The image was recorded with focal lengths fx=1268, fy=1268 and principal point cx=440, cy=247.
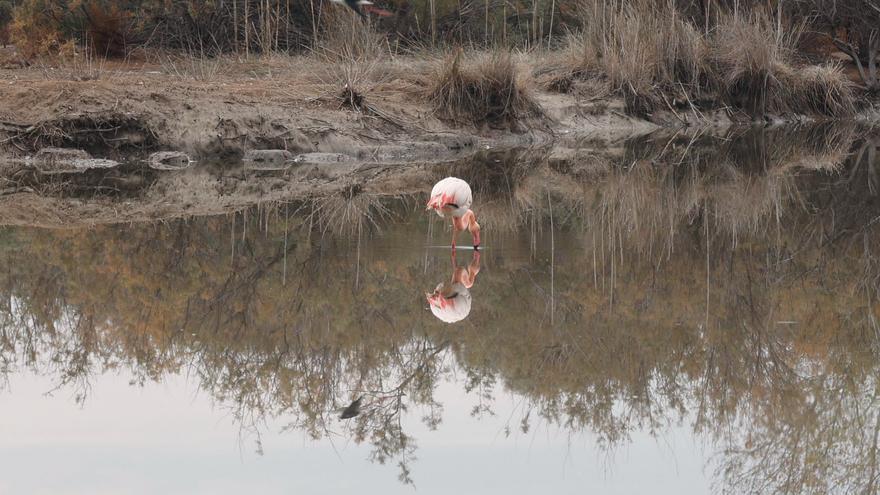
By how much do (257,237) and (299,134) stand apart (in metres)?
5.50

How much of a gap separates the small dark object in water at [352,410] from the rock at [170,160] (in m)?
8.27

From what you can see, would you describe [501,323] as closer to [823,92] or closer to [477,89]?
[477,89]

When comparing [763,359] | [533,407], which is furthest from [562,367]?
[763,359]

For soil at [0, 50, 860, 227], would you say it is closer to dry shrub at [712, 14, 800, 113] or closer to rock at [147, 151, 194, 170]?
rock at [147, 151, 194, 170]

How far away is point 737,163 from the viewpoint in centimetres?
1355

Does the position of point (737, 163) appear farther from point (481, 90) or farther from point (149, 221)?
point (149, 221)

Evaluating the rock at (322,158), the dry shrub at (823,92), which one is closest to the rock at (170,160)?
the rock at (322,158)

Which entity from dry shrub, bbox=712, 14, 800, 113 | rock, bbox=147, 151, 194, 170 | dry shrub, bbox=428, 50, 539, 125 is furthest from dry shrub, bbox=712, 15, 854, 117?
rock, bbox=147, 151, 194, 170

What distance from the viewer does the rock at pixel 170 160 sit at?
12672 mm

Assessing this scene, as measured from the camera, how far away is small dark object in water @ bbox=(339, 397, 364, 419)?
4.60m

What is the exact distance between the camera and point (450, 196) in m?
6.94

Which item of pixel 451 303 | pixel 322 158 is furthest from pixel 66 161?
pixel 451 303

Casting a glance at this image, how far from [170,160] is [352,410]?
8.71 meters

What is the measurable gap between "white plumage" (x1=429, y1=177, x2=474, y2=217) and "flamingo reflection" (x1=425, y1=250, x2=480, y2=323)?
34 centimetres
